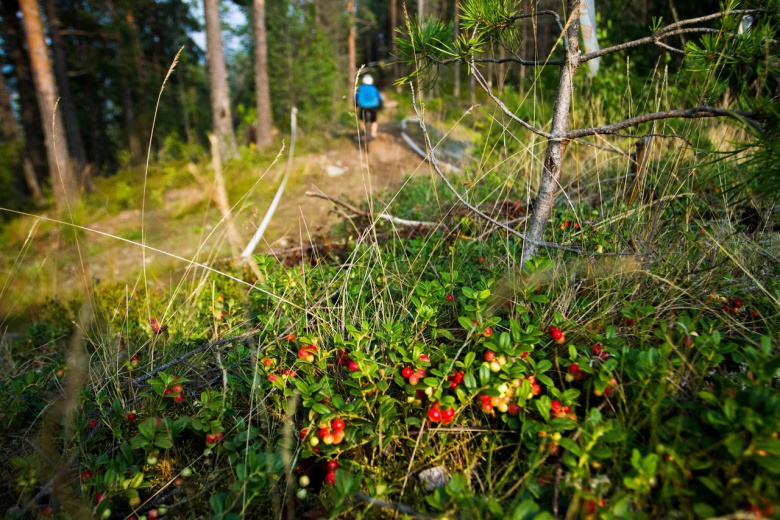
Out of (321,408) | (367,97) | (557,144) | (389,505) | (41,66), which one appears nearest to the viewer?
(389,505)

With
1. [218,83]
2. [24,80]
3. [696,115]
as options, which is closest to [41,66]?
[218,83]

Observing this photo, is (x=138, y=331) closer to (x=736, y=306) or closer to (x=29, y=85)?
(x=736, y=306)

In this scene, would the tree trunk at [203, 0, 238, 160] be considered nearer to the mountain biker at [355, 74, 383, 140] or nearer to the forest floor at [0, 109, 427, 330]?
the forest floor at [0, 109, 427, 330]

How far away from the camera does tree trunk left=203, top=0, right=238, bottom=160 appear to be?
9.54m

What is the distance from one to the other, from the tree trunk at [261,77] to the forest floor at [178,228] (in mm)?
2742

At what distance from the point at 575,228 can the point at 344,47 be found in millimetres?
28779

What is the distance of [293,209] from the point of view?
272 inches

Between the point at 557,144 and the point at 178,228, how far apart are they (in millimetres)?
6965

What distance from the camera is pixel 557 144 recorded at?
6.48ft

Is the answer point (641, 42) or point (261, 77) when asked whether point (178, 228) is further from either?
point (261, 77)

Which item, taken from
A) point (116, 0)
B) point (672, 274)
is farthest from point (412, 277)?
point (116, 0)

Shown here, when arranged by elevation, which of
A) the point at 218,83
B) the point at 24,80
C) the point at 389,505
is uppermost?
the point at 24,80

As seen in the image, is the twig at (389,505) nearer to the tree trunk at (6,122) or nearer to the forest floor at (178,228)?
the forest floor at (178,228)

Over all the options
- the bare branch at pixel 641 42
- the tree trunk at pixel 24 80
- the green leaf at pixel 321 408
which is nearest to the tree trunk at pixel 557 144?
the bare branch at pixel 641 42
